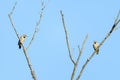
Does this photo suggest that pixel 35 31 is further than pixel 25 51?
Yes

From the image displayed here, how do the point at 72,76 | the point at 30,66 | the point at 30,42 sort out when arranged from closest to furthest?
the point at 72,76 → the point at 30,66 → the point at 30,42

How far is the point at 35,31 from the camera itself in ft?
24.9

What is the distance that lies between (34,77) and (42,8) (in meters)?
1.97

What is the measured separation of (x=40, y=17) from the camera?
7.71m

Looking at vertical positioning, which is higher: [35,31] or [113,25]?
[113,25]

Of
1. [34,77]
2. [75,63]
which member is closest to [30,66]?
[34,77]

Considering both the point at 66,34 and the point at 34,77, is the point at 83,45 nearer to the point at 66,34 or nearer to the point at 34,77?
the point at 66,34

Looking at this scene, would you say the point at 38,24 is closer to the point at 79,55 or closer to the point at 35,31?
the point at 35,31

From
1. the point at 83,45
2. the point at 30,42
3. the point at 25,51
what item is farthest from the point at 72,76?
the point at 30,42

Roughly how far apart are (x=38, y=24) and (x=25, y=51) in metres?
0.94

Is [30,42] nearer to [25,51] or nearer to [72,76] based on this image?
[25,51]

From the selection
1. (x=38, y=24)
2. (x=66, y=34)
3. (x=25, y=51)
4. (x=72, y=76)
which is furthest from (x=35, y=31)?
(x=72, y=76)

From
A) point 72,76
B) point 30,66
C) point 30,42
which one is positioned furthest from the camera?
point 30,42

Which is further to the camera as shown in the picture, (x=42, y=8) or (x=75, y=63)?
(x=42, y=8)
